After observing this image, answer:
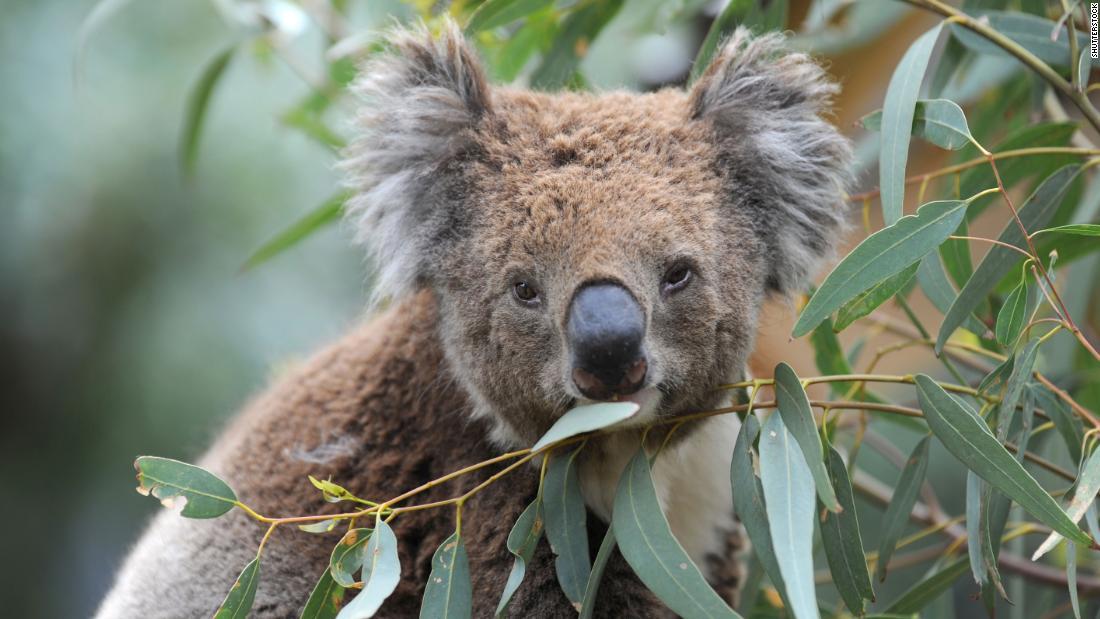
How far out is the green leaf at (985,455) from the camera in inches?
55.5

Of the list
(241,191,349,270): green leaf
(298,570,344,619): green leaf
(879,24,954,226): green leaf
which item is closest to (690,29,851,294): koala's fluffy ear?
Result: (879,24,954,226): green leaf

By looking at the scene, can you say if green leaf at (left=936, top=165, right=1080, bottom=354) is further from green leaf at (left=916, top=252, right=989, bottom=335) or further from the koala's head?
the koala's head

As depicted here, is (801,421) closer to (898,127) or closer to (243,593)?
(898,127)

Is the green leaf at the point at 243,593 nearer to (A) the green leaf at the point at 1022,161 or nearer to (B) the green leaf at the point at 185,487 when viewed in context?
(B) the green leaf at the point at 185,487

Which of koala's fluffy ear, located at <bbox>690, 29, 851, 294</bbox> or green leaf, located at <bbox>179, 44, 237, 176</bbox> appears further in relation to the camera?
green leaf, located at <bbox>179, 44, 237, 176</bbox>

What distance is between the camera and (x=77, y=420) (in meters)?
5.56

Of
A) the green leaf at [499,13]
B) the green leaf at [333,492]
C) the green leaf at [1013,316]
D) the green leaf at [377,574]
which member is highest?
the green leaf at [499,13]

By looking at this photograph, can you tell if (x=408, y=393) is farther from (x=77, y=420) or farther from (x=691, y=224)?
(x=77, y=420)

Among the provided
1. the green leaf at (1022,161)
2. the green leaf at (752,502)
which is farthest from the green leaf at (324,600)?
the green leaf at (1022,161)

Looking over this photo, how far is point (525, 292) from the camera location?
173cm

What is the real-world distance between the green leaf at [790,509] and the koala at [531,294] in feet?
0.72

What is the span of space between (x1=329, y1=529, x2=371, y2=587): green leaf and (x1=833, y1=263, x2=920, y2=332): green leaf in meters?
0.83

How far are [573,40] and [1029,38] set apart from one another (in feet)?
3.15

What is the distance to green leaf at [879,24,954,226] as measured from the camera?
1.64 metres
